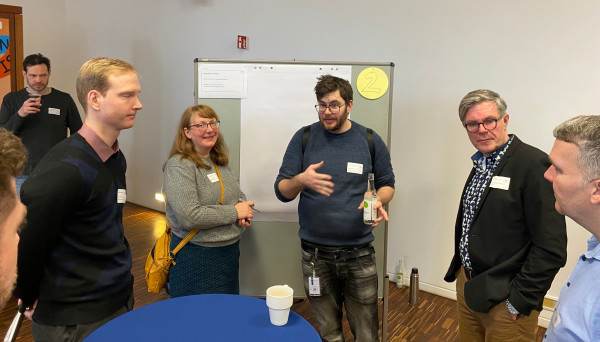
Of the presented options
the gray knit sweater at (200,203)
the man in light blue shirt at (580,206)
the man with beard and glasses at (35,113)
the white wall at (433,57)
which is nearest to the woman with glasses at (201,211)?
the gray knit sweater at (200,203)

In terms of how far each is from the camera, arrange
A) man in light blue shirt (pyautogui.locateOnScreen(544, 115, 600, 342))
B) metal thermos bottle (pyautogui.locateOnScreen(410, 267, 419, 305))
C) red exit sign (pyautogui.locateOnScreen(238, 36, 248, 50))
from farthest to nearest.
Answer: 1. red exit sign (pyautogui.locateOnScreen(238, 36, 248, 50))
2. metal thermos bottle (pyautogui.locateOnScreen(410, 267, 419, 305))
3. man in light blue shirt (pyautogui.locateOnScreen(544, 115, 600, 342))

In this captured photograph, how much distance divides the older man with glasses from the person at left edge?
137cm

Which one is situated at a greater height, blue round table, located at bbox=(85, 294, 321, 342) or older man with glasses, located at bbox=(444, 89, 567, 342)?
older man with glasses, located at bbox=(444, 89, 567, 342)

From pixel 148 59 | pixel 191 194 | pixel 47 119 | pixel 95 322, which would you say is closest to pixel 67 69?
pixel 148 59

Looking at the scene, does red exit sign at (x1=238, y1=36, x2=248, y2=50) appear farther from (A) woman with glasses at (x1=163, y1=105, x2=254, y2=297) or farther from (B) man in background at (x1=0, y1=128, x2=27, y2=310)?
(B) man in background at (x1=0, y1=128, x2=27, y2=310)

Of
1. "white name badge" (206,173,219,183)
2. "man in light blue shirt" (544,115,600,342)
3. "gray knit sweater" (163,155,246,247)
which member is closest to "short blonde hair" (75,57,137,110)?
"gray knit sweater" (163,155,246,247)

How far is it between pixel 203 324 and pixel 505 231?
3.92 ft

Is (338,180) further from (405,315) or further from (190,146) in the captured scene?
(405,315)

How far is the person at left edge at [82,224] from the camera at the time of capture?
1.21 meters

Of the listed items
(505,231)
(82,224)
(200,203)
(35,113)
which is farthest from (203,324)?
(35,113)

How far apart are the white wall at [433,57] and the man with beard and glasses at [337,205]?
51.1 inches

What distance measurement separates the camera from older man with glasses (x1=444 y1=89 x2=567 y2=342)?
1.52 m

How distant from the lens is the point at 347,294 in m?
2.12

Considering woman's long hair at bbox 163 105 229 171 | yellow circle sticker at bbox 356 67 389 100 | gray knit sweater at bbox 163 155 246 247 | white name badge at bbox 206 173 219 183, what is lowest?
gray knit sweater at bbox 163 155 246 247
